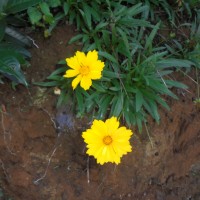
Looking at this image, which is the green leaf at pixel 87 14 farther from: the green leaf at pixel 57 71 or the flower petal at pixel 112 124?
the flower petal at pixel 112 124

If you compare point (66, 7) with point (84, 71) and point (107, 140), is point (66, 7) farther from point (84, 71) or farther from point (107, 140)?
point (107, 140)

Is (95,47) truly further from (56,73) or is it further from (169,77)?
(169,77)

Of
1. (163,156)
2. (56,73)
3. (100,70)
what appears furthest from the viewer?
(163,156)

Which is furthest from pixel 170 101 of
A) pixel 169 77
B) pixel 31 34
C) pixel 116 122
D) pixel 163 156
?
pixel 31 34

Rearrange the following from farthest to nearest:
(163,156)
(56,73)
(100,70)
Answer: (163,156) → (56,73) → (100,70)

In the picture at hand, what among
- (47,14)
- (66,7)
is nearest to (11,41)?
(47,14)

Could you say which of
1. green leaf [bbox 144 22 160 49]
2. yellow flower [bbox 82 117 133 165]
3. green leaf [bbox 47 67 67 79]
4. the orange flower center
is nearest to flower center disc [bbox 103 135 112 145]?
yellow flower [bbox 82 117 133 165]
